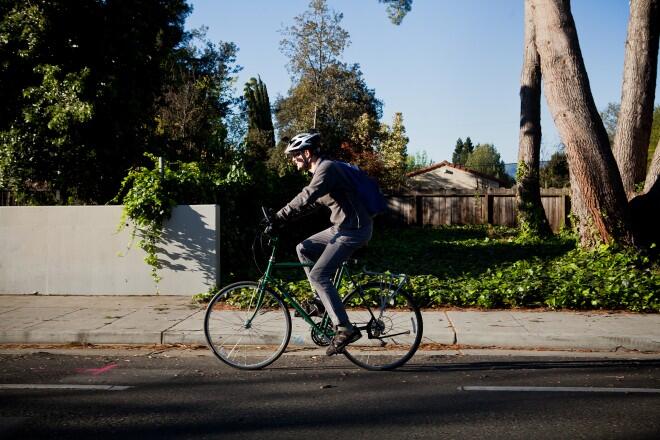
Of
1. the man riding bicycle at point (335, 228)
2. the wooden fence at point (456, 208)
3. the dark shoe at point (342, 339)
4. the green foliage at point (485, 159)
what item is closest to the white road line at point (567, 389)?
the dark shoe at point (342, 339)

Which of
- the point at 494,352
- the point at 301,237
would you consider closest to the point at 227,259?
the point at 301,237

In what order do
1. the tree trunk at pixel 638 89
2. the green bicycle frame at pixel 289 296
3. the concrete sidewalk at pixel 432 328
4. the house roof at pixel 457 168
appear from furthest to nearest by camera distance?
the house roof at pixel 457 168
the tree trunk at pixel 638 89
the concrete sidewalk at pixel 432 328
the green bicycle frame at pixel 289 296

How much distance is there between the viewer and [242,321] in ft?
18.5

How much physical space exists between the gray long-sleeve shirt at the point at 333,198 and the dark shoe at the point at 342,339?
942 millimetres

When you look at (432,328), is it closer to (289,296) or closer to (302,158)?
(289,296)

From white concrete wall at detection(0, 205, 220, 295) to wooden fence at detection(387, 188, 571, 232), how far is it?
17.8 meters

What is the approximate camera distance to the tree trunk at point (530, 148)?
59.8 ft

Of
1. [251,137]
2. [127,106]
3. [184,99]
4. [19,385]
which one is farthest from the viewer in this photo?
[251,137]

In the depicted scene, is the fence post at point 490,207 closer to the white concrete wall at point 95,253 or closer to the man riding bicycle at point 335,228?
the white concrete wall at point 95,253

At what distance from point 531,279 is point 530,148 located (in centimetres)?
1056

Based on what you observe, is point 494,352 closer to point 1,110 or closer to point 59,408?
point 59,408

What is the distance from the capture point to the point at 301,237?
14852mm

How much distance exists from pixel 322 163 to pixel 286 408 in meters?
2.05

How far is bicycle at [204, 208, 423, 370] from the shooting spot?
5406 millimetres
